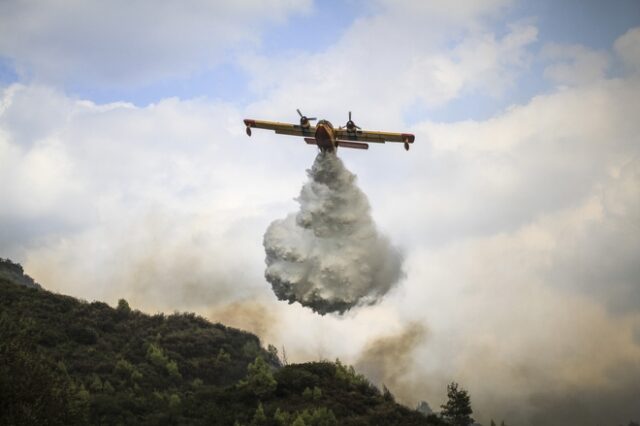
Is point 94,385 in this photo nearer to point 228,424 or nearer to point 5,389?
point 228,424

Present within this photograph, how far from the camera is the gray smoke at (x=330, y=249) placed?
49219mm

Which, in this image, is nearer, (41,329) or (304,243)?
(304,243)

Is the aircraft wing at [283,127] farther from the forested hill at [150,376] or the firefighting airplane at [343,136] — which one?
the forested hill at [150,376]

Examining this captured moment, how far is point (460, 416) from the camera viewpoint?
61656 millimetres

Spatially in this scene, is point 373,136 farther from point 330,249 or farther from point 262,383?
point 262,383

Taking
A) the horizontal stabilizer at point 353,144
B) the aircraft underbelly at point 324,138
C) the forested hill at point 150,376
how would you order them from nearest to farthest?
the forested hill at point 150,376, the aircraft underbelly at point 324,138, the horizontal stabilizer at point 353,144

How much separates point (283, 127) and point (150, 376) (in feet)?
90.9

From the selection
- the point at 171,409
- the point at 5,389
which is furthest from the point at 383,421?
the point at 5,389

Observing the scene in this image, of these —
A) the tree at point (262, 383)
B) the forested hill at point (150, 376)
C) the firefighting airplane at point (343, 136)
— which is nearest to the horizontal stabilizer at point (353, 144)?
the firefighting airplane at point (343, 136)

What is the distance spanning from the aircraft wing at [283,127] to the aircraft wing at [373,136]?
2.33 meters

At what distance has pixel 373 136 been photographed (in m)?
51.2

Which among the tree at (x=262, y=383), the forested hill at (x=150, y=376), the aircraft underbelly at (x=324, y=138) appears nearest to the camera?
the forested hill at (x=150, y=376)

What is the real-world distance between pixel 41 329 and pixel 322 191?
116 feet

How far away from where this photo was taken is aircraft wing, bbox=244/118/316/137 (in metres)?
51.2
